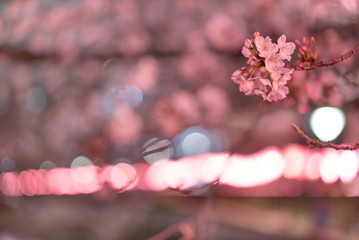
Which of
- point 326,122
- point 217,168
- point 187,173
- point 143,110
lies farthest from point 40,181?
point 326,122

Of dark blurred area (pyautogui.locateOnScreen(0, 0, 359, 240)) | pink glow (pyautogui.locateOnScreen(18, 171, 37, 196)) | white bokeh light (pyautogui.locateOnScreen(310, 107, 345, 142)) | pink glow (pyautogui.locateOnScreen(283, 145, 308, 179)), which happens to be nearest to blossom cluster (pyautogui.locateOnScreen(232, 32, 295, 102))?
white bokeh light (pyautogui.locateOnScreen(310, 107, 345, 142))

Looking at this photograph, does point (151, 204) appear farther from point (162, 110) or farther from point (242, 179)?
point (162, 110)

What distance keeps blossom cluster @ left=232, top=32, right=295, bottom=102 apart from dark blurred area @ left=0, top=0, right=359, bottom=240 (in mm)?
723

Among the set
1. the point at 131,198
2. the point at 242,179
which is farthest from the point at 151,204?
the point at 242,179

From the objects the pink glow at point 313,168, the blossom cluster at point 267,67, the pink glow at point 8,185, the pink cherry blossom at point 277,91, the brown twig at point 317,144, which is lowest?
the brown twig at point 317,144

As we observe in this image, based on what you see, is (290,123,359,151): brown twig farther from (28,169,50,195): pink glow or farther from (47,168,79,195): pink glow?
(47,168,79,195): pink glow

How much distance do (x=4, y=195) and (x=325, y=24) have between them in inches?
161

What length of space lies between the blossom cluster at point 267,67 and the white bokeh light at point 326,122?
27 cm

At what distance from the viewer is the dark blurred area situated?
250cm

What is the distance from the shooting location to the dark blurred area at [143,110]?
2496 mm

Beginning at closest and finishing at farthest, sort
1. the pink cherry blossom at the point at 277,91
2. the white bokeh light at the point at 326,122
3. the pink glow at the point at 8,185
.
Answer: the pink cherry blossom at the point at 277,91 → the white bokeh light at the point at 326,122 → the pink glow at the point at 8,185

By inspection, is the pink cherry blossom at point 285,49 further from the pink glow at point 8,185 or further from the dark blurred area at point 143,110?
the pink glow at point 8,185

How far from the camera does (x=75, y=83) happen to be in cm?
391

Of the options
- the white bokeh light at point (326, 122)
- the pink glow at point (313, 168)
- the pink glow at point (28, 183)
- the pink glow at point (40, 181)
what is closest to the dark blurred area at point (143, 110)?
the pink glow at point (313, 168)
